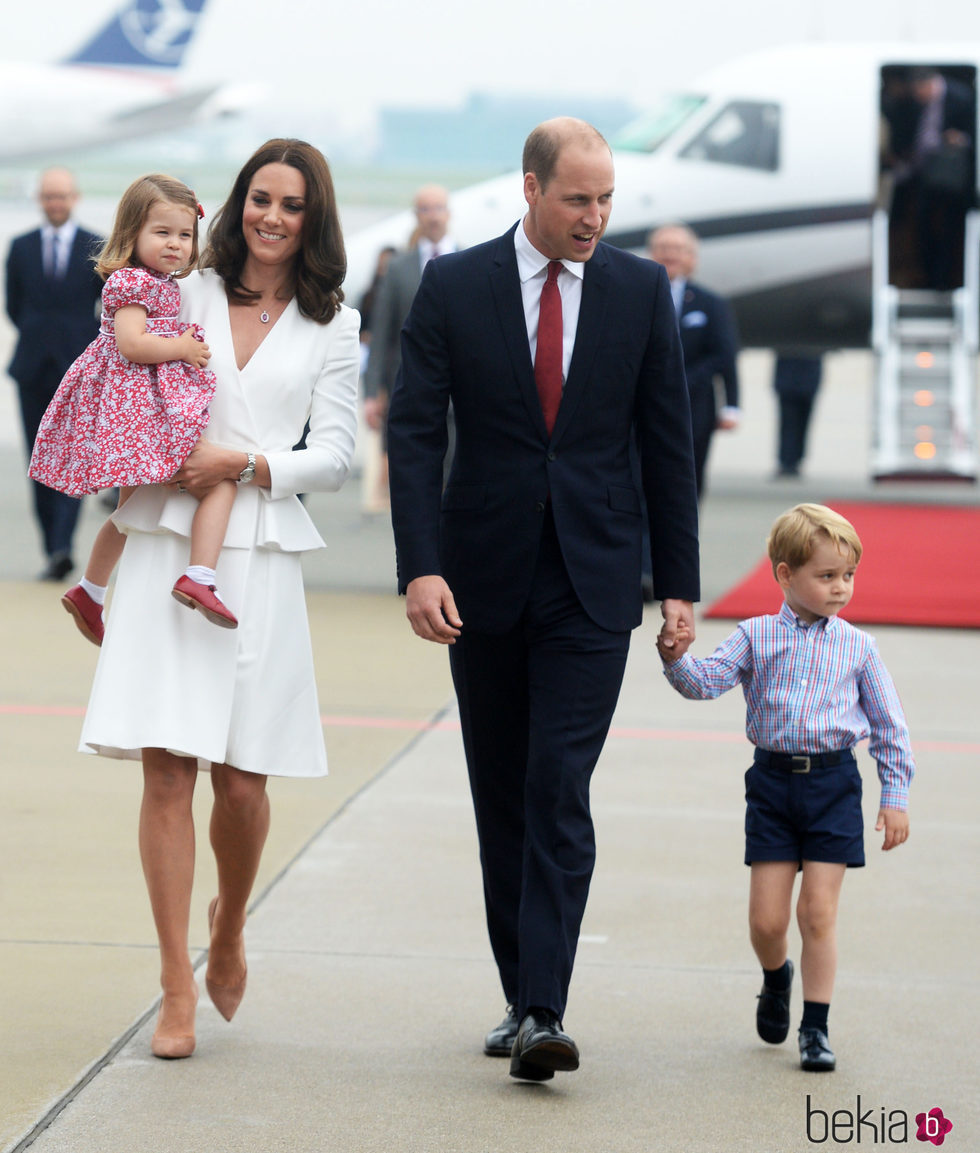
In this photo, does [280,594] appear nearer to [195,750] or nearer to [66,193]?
[195,750]

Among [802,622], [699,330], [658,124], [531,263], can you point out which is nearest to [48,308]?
[699,330]

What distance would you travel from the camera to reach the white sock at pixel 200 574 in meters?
3.44

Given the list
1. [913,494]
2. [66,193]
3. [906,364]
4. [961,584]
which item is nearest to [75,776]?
[66,193]

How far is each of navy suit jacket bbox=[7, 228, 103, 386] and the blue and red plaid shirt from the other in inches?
246

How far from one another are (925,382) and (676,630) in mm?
11749

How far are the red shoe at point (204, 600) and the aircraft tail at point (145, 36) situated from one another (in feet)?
228

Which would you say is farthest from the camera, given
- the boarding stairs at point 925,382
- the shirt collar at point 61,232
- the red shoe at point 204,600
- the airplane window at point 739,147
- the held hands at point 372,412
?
the airplane window at point 739,147

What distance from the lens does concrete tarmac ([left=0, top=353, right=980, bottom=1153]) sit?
3.27 m

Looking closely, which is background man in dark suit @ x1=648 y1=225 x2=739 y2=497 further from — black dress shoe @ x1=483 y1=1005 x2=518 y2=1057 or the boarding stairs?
black dress shoe @ x1=483 y1=1005 x2=518 y2=1057

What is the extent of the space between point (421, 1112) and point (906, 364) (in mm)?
12345

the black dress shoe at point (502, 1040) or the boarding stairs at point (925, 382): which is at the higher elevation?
the boarding stairs at point (925, 382)

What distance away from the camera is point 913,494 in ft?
53.2

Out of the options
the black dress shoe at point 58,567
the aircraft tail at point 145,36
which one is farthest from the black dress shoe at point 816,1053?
the aircraft tail at point 145,36

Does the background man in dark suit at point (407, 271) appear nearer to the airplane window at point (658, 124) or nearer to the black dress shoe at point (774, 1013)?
the airplane window at point (658, 124)
